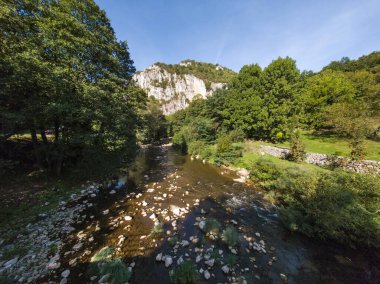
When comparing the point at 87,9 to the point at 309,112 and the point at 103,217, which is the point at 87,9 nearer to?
the point at 103,217

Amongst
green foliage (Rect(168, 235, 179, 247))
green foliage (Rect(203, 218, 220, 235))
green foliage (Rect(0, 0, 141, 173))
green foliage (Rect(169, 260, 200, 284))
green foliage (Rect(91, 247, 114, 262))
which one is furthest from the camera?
green foliage (Rect(0, 0, 141, 173))

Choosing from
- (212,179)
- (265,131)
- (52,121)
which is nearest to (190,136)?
(265,131)

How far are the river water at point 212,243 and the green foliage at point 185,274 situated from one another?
0.26m

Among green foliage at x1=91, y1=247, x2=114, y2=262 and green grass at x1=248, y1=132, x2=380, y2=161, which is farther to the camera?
green grass at x1=248, y1=132, x2=380, y2=161

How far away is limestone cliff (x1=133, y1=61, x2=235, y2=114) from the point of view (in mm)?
117625

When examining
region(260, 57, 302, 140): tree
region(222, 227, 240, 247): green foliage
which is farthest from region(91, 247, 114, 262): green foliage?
region(260, 57, 302, 140): tree

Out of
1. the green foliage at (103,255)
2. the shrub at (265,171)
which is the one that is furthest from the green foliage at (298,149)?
the green foliage at (103,255)

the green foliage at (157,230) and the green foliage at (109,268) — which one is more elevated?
the green foliage at (109,268)

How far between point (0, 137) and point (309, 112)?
110 feet

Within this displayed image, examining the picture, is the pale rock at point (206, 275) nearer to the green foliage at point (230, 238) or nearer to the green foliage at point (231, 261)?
the green foliage at point (231, 261)

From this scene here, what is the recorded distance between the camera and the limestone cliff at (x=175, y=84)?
118m

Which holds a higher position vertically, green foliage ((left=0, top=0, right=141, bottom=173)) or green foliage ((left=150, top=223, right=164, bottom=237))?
green foliage ((left=0, top=0, right=141, bottom=173))

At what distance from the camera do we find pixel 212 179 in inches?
481

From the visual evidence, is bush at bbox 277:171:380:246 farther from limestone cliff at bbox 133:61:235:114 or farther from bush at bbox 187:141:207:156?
limestone cliff at bbox 133:61:235:114
